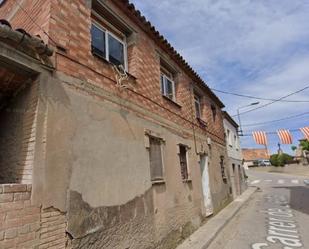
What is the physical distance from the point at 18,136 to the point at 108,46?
2903mm

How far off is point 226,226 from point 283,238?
6.54ft

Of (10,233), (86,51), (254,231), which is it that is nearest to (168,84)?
(86,51)

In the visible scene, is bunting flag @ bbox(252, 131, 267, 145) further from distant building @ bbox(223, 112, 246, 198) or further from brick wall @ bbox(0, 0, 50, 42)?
brick wall @ bbox(0, 0, 50, 42)

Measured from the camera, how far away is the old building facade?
3.46m

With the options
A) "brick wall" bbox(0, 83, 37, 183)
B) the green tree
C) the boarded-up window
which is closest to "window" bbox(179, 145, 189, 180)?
the boarded-up window

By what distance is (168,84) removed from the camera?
8.55m

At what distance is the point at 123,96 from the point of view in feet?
17.8

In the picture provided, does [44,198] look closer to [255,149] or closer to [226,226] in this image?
[226,226]

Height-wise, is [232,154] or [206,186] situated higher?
[232,154]

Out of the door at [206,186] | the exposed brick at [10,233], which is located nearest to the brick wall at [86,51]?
the exposed brick at [10,233]

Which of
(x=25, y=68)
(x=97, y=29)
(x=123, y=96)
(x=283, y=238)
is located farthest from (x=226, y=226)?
(x=25, y=68)

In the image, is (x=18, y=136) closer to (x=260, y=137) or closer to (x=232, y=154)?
(x=232, y=154)

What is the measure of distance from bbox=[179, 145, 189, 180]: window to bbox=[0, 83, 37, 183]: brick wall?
201 inches

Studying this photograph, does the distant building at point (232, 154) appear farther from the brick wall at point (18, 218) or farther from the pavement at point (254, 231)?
the brick wall at point (18, 218)
